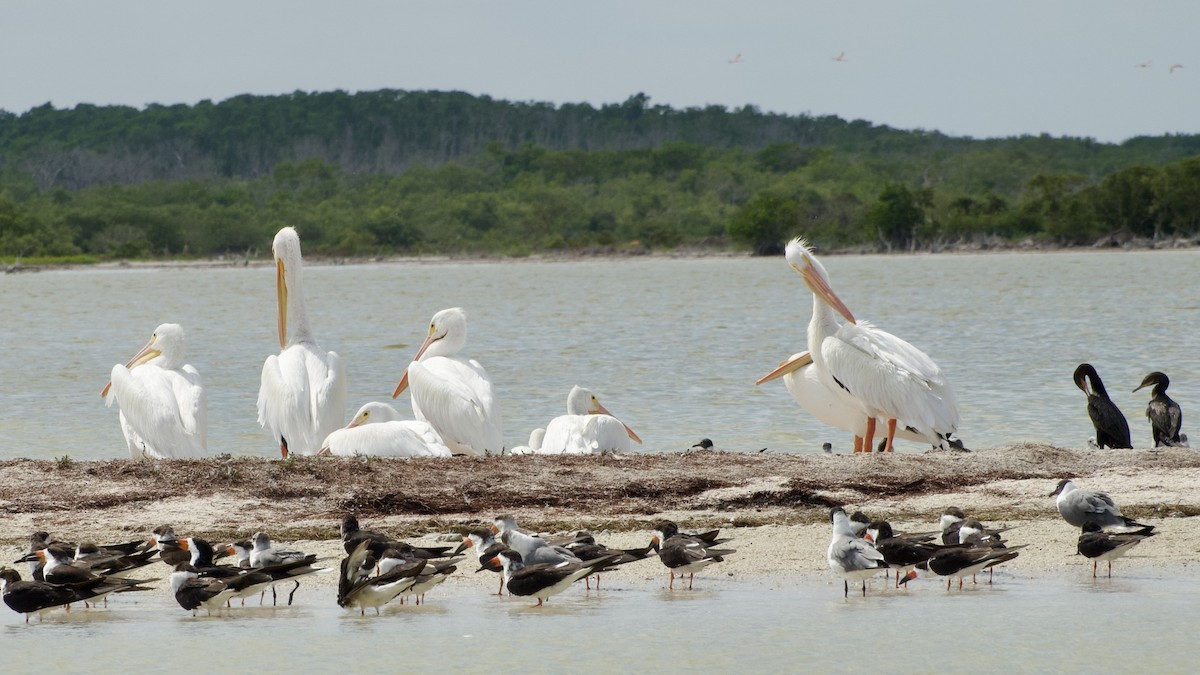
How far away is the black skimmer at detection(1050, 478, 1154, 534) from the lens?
260 inches

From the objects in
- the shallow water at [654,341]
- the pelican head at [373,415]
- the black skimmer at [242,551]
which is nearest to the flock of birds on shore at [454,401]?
the pelican head at [373,415]

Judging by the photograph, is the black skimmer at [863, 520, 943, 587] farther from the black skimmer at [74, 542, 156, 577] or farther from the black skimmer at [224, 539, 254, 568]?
the black skimmer at [74, 542, 156, 577]

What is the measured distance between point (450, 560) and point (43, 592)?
1.48 m

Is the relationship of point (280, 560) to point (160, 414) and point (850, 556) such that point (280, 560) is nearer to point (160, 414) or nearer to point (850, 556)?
point (850, 556)

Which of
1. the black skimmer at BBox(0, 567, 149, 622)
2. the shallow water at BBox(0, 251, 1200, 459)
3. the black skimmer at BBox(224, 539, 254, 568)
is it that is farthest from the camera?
the shallow water at BBox(0, 251, 1200, 459)

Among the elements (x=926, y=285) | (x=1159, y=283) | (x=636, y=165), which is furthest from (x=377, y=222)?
(x=1159, y=283)

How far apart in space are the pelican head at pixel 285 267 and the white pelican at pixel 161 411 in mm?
1135

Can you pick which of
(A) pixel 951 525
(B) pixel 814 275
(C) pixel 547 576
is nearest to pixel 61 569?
(C) pixel 547 576

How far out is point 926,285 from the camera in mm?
41156

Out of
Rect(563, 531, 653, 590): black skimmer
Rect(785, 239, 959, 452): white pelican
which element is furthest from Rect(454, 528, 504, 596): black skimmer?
Rect(785, 239, 959, 452): white pelican

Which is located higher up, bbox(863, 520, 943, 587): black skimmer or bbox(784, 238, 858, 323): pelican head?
bbox(784, 238, 858, 323): pelican head

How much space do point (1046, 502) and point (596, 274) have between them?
1967 inches

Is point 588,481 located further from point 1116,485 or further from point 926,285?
point 926,285

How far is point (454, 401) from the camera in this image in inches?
379
